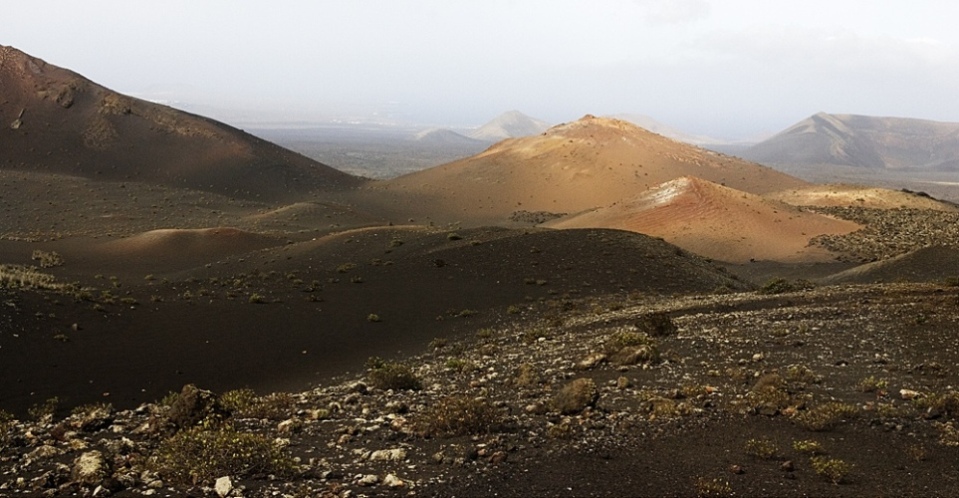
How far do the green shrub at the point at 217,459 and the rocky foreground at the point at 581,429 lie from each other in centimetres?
2

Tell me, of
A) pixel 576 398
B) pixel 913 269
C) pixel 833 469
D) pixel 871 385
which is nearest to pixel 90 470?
pixel 576 398

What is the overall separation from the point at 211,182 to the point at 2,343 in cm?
5779

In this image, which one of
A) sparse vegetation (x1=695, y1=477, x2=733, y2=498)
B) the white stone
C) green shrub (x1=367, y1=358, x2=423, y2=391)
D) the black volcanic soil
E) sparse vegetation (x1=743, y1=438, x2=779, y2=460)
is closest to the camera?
the white stone

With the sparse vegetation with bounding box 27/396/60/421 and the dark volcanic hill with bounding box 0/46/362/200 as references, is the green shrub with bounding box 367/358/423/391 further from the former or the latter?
the dark volcanic hill with bounding box 0/46/362/200

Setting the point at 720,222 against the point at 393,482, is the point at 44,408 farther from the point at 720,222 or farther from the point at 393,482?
the point at 720,222

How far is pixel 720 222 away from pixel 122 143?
62470 mm

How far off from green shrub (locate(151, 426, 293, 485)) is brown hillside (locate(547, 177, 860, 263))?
1472 inches

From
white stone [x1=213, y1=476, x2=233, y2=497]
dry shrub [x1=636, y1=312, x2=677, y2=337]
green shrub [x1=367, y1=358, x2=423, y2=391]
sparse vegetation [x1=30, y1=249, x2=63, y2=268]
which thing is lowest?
sparse vegetation [x1=30, y1=249, x2=63, y2=268]

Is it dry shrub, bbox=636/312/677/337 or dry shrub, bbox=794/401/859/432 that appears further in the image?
dry shrub, bbox=636/312/677/337

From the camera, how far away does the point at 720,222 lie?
46938 millimetres

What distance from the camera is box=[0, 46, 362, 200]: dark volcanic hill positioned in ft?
231

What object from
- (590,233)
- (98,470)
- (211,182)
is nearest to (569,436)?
(98,470)

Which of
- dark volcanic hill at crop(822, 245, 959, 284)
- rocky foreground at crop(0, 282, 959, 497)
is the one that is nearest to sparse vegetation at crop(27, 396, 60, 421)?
rocky foreground at crop(0, 282, 959, 497)

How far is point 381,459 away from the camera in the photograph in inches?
347
